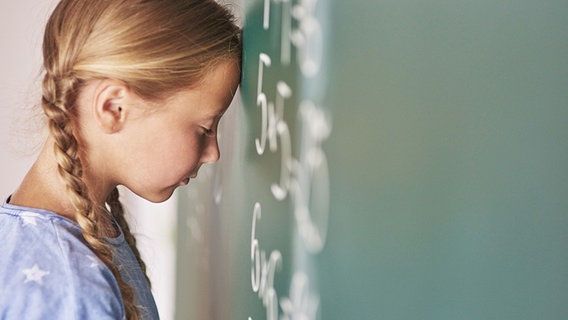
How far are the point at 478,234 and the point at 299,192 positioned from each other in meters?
0.28

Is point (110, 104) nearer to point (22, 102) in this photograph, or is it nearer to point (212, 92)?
point (212, 92)

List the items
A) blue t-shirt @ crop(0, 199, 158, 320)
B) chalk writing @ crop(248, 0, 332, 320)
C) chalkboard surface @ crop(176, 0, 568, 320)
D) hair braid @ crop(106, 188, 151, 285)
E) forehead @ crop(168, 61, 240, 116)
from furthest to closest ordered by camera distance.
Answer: hair braid @ crop(106, 188, 151, 285) < forehead @ crop(168, 61, 240, 116) < blue t-shirt @ crop(0, 199, 158, 320) < chalk writing @ crop(248, 0, 332, 320) < chalkboard surface @ crop(176, 0, 568, 320)

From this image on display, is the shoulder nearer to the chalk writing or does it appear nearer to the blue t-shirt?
the blue t-shirt

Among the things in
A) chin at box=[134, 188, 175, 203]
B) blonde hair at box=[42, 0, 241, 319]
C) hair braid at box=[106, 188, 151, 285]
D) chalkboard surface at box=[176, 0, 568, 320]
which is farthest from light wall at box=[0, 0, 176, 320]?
chalkboard surface at box=[176, 0, 568, 320]

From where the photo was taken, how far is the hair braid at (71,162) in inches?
31.2

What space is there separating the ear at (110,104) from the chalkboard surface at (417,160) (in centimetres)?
17

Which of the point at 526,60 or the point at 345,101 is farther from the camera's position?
the point at 345,101

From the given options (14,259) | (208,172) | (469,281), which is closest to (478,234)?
Result: (469,281)

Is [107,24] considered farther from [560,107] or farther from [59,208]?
[560,107]

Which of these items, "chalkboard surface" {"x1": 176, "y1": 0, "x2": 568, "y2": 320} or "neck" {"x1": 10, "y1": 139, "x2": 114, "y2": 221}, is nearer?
"chalkboard surface" {"x1": 176, "y1": 0, "x2": 568, "y2": 320}

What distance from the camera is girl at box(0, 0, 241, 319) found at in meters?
0.75

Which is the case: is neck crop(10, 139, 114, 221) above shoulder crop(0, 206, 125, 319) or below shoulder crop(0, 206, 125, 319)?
above

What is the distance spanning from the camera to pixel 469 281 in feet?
1.16

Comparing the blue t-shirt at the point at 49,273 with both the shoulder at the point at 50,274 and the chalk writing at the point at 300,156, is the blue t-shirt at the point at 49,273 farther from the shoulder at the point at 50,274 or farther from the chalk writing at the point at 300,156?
the chalk writing at the point at 300,156
